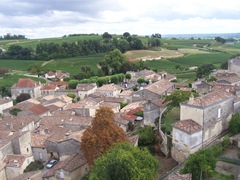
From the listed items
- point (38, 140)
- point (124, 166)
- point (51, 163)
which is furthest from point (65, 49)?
point (124, 166)

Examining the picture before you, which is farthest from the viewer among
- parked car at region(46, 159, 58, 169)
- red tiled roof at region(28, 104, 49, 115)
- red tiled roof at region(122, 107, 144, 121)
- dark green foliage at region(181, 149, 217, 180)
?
red tiled roof at region(28, 104, 49, 115)

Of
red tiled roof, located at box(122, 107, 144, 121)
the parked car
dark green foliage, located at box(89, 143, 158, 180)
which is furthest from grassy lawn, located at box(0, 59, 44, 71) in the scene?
dark green foliage, located at box(89, 143, 158, 180)

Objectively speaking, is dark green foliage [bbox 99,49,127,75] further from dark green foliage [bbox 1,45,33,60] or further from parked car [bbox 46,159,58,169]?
parked car [bbox 46,159,58,169]

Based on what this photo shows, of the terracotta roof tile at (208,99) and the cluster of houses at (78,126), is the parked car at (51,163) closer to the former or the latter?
the cluster of houses at (78,126)

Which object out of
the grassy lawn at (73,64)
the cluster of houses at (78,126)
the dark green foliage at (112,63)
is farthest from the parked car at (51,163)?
the grassy lawn at (73,64)

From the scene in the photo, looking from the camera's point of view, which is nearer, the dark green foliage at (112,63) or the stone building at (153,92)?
the stone building at (153,92)

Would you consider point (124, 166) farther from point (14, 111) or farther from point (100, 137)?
point (14, 111)
